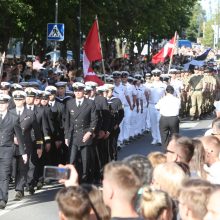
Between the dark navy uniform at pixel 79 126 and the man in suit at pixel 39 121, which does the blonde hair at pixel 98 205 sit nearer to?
the man in suit at pixel 39 121

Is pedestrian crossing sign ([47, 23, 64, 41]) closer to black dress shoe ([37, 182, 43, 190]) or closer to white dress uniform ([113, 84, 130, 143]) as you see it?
white dress uniform ([113, 84, 130, 143])

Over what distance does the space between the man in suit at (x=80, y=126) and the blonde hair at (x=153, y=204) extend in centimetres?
811

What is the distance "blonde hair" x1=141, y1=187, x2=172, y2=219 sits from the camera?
5348 mm

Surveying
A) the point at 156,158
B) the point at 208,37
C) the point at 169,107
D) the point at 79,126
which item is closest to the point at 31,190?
the point at 79,126

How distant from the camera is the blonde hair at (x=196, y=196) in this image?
5.29 meters

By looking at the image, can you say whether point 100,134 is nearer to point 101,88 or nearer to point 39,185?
point 39,185

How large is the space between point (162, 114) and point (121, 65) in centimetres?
1883

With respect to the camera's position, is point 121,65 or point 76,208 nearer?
point 76,208

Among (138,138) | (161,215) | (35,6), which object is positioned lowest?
(138,138)

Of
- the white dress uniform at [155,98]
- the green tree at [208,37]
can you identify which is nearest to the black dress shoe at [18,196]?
the white dress uniform at [155,98]

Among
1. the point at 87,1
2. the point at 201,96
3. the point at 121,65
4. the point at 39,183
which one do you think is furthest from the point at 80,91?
the point at 121,65

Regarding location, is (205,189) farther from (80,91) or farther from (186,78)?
(186,78)

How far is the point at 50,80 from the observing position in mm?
19797

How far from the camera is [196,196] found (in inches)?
211
